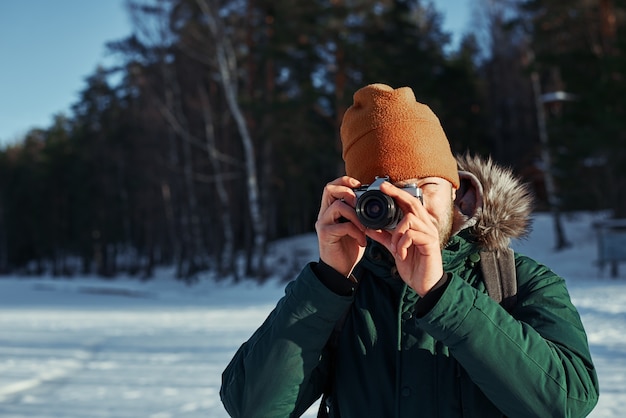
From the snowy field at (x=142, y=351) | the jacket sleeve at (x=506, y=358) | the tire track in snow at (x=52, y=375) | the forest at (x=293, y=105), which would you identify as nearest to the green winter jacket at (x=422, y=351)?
the jacket sleeve at (x=506, y=358)

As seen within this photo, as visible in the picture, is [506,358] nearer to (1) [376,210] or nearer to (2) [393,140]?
(1) [376,210]

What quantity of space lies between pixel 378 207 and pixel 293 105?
15.1 meters

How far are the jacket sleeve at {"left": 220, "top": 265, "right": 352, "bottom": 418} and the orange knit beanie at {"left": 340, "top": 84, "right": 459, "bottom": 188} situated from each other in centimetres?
31

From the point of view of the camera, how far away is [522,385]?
1171mm

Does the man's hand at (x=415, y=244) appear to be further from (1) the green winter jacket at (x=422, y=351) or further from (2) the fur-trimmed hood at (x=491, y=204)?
(2) the fur-trimmed hood at (x=491, y=204)

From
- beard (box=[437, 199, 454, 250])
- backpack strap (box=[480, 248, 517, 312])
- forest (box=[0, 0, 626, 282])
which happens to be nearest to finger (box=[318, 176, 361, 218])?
beard (box=[437, 199, 454, 250])

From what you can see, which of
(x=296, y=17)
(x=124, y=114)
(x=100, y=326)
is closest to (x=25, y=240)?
(x=124, y=114)

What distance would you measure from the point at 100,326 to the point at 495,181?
9.25m

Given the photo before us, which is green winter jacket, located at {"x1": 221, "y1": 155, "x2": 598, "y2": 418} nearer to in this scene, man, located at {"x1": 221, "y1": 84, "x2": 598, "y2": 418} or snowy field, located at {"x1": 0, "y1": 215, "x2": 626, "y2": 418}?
man, located at {"x1": 221, "y1": 84, "x2": 598, "y2": 418}

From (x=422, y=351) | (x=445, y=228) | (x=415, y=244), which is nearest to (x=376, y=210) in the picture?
(x=415, y=244)

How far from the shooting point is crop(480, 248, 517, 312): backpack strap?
4.41 feet

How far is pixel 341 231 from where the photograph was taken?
1305 millimetres

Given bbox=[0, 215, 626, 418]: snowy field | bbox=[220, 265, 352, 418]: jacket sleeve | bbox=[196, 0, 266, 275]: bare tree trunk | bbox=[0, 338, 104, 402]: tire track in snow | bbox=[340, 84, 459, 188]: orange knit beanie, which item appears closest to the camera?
bbox=[220, 265, 352, 418]: jacket sleeve

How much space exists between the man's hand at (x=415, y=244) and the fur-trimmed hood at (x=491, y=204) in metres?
0.22
